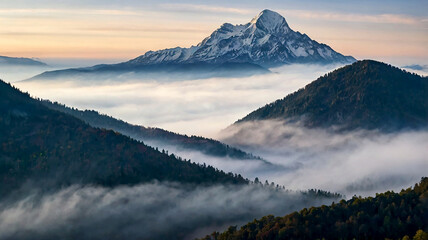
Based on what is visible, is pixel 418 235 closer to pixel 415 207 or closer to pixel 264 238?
pixel 415 207

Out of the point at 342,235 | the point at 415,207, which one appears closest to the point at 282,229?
the point at 342,235

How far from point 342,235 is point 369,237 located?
9.23m

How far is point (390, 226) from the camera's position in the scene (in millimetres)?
190875

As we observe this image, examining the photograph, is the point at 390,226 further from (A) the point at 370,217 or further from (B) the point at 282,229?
(B) the point at 282,229

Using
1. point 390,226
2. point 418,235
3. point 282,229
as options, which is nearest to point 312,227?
point 282,229

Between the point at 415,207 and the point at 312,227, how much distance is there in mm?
38803

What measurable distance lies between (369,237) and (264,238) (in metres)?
37.0

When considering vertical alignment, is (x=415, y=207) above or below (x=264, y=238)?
above

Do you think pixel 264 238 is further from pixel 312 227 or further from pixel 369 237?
pixel 369 237

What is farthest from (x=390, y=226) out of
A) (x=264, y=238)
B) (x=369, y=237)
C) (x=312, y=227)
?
(x=264, y=238)

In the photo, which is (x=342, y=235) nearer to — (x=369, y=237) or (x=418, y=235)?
(x=369, y=237)

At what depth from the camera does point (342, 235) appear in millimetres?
190875

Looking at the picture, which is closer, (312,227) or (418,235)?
(418,235)

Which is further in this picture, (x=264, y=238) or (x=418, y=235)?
(x=264, y=238)
